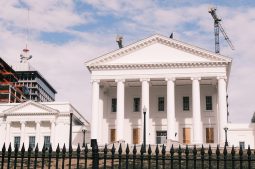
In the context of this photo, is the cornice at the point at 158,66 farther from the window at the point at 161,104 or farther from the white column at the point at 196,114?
the window at the point at 161,104

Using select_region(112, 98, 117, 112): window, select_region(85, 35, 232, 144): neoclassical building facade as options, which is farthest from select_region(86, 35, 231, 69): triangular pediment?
select_region(112, 98, 117, 112): window

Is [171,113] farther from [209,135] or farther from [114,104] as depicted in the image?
[114,104]

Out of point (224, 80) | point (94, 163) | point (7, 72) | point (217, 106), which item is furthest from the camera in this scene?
point (7, 72)

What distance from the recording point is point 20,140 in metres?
70.2

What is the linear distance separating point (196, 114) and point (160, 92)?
9499 mm

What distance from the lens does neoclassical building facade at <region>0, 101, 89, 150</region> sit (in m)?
69.9

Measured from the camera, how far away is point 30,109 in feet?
230

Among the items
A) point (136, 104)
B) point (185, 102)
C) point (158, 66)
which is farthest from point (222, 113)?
point (136, 104)

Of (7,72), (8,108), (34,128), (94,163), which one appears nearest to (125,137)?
(34,128)

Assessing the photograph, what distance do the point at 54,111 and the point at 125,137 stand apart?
11126 mm

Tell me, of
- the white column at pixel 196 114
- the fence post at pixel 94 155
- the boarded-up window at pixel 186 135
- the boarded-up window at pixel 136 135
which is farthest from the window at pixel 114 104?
the fence post at pixel 94 155

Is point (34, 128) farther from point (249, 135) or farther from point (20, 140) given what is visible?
point (249, 135)

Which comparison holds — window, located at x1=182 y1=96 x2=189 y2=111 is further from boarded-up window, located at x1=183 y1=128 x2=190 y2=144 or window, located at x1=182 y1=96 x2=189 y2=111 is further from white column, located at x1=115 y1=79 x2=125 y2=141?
white column, located at x1=115 y1=79 x2=125 y2=141

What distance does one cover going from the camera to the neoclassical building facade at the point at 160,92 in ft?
211
